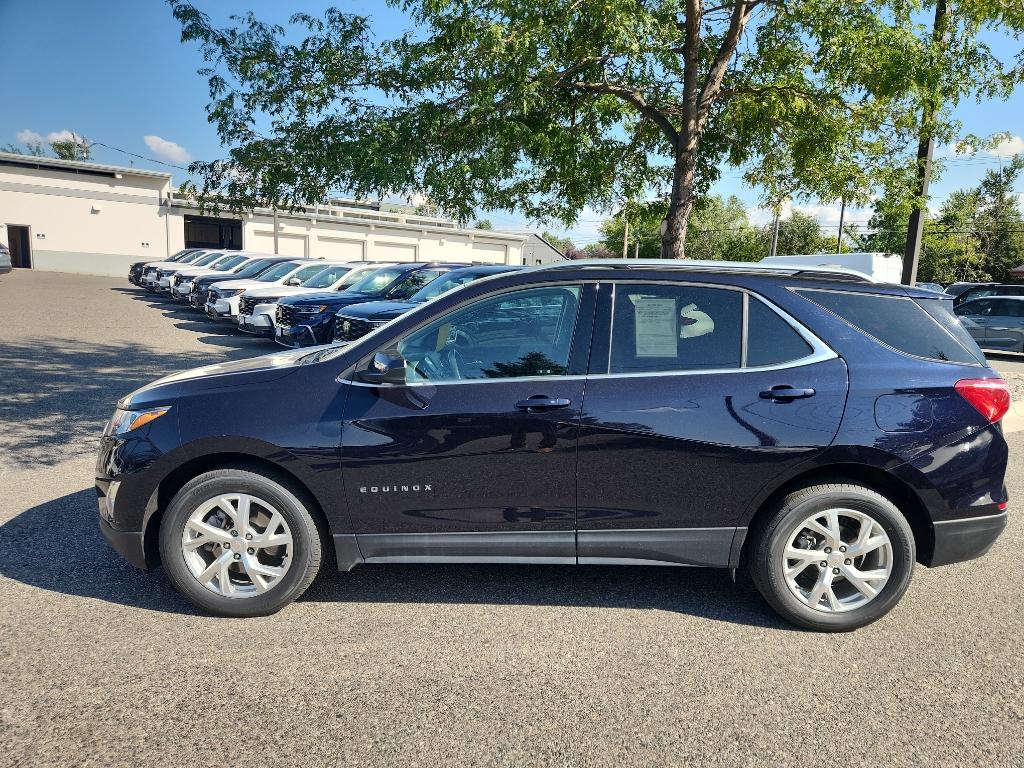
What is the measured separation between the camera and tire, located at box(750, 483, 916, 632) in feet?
12.4

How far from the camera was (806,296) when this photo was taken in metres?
3.94

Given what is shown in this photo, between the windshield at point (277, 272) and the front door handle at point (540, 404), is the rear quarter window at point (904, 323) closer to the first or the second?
the front door handle at point (540, 404)

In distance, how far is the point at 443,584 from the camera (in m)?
4.28

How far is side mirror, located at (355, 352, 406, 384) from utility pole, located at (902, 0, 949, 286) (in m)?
7.81

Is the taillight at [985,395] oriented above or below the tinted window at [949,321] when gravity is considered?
below

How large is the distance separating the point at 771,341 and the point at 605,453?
1002 millimetres

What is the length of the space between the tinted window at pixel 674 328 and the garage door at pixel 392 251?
5003 cm

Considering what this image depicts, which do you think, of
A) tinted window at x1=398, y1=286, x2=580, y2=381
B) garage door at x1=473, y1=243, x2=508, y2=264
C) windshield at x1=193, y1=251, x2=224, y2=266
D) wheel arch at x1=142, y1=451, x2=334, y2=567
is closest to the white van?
tinted window at x1=398, y1=286, x2=580, y2=381

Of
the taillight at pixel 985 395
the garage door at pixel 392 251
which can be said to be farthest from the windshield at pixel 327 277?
the garage door at pixel 392 251

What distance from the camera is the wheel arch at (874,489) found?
3.83 metres

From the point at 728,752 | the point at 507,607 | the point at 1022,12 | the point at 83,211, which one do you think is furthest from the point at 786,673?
the point at 83,211

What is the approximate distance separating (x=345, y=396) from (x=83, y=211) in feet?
158

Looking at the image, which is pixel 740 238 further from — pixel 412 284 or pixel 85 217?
pixel 412 284

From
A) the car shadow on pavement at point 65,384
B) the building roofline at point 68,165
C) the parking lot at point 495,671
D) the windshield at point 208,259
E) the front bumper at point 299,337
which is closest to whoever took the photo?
the parking lot at point 495,671
